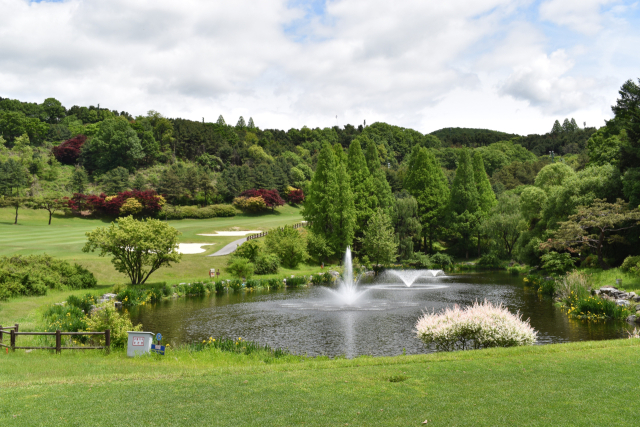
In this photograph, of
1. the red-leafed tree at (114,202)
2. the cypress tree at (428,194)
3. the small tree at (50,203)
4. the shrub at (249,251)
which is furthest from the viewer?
the red-leafed tree at (114,202)

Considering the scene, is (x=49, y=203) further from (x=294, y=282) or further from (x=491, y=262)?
(x=491, y=262)

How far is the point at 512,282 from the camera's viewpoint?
33656 mm

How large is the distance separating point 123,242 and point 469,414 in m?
24.0

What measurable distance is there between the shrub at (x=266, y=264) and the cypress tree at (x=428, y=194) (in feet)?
70.7

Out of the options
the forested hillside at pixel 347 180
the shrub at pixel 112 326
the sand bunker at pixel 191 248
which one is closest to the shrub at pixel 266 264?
the sand bunker at pixel 191 248

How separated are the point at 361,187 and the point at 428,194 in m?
9.86

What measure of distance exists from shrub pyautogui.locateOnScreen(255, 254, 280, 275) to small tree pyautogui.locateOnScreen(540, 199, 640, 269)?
64.4ft

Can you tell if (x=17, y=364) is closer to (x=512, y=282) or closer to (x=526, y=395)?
(x=526, y=395)

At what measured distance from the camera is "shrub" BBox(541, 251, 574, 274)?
2975cm

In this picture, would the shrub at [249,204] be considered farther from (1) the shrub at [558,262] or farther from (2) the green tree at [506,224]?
(1) the shrub at [558,262]

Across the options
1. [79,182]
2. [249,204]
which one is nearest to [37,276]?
[249,204]

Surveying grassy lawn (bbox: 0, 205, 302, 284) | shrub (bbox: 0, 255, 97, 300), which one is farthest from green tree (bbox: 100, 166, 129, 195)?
shrub (bbox: 0, 255, 97, 300)

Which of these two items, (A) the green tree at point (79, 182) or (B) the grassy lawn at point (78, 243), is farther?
(A) the green tree at point (79, 182)

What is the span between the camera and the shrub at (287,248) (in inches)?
1551
